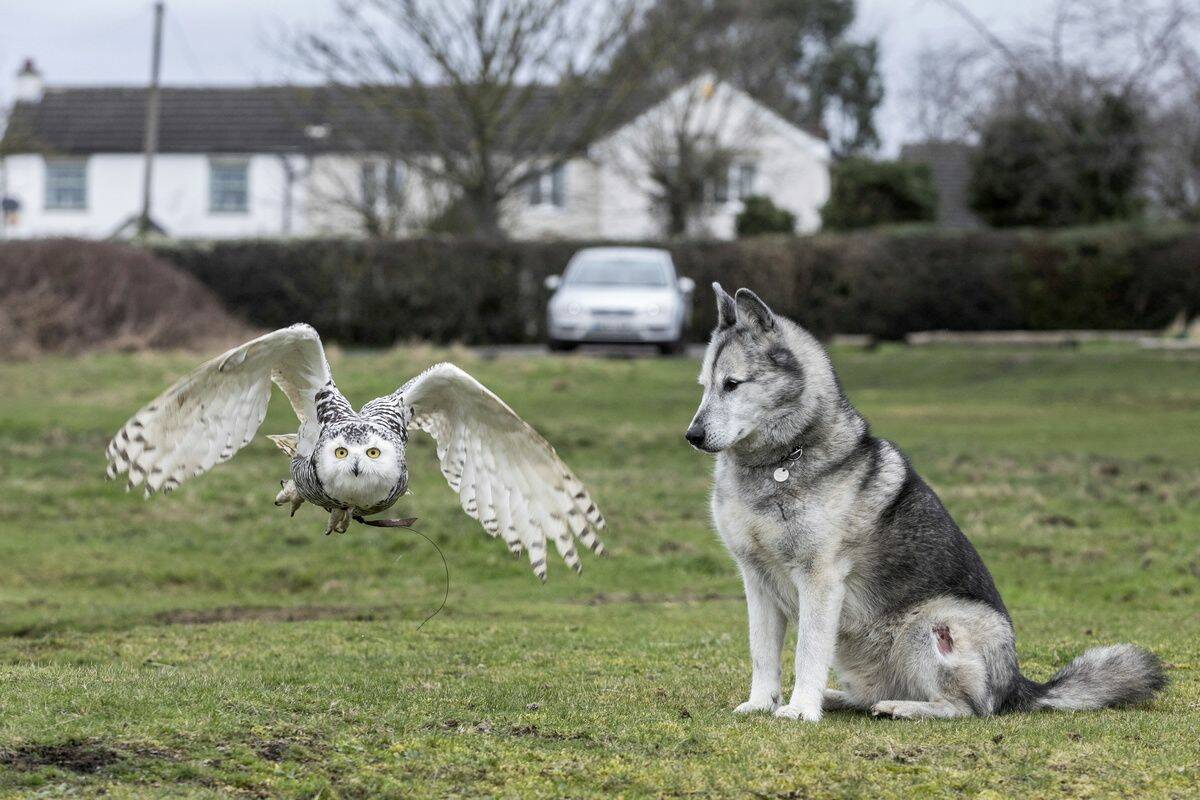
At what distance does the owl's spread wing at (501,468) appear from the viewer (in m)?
8.74

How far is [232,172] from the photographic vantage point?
62.2 metres

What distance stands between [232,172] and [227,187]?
601mm

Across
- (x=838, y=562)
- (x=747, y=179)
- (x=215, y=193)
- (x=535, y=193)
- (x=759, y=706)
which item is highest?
(x=747, y=179)

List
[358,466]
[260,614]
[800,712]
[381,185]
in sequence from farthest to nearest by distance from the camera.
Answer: [381,185], [260,614], [800,712], [358,466]

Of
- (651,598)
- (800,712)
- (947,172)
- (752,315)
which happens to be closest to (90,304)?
(651,598)

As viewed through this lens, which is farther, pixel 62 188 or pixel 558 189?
pixel 62 188

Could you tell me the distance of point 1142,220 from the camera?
37.7 meters

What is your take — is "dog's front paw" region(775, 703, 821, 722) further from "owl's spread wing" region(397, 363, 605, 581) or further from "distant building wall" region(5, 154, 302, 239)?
"distant building wall" region(5, 154, 302, 239)

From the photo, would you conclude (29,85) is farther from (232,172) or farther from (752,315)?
(752,315)

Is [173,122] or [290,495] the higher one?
[173,122]

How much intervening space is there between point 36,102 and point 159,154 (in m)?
5.50

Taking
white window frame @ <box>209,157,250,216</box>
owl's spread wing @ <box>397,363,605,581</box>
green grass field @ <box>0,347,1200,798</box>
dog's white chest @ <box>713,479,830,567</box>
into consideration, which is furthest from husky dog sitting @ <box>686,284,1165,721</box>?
white window frame @ <box>209,157,250,216</box>

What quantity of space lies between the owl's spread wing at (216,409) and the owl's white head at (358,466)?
603 mm

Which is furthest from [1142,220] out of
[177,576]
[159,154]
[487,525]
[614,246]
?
[159,154]
